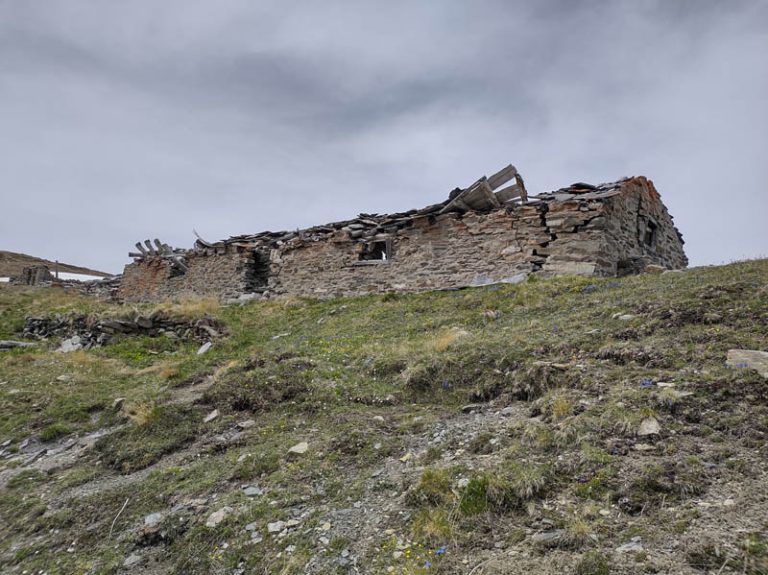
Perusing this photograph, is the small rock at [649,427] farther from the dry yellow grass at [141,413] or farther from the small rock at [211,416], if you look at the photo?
the dry yellow grass at [141,413]

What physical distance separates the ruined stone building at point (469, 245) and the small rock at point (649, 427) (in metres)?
7.96

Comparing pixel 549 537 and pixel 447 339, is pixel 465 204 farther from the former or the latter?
pixel 549 537

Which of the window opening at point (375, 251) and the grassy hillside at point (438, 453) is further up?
the window opening at point (375, 251)

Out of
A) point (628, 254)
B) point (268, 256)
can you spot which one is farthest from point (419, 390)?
point (268, 256)

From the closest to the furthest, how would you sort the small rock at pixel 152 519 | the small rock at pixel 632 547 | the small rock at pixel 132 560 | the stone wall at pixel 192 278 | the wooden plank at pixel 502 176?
the small rock at pixel 632 547 → the small rock at pixel 132 560 → the small rock at pixel 152 519 → the wooden plank at pixel 502 176 → the stone wall at pixel 192 278

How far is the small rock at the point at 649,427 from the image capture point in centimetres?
391

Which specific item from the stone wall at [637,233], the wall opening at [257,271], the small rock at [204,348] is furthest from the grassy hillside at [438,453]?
the wall opening at [257,271]

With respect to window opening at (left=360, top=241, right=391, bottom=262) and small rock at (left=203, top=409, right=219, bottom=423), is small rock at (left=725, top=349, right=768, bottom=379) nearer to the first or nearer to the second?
small rock at (left=203, top=409, right=219, bottom=423)

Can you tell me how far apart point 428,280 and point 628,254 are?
5.61 metres

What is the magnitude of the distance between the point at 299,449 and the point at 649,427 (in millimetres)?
3526

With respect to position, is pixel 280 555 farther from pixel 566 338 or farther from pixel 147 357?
pixel 147 357

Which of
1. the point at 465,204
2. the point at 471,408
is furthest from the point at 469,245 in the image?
the point at 471,408

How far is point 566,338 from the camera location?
642cm

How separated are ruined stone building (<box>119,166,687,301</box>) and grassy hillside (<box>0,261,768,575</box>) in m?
3.53
